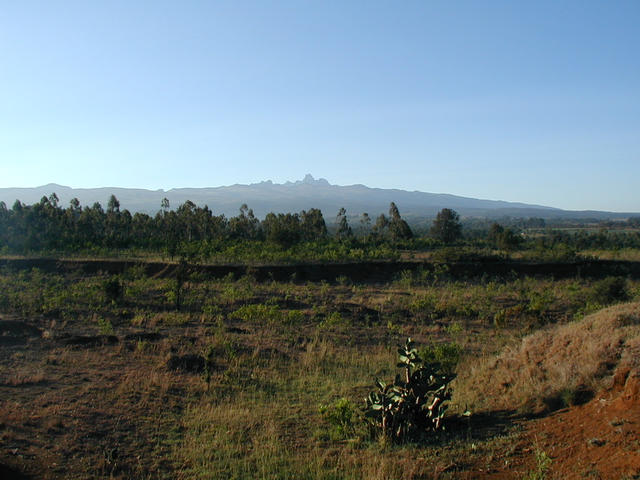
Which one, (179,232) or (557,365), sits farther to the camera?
(179,232)

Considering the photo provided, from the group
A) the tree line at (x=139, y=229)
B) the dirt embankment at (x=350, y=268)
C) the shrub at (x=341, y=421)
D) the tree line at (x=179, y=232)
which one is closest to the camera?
the shrub at (x=341, y=421)

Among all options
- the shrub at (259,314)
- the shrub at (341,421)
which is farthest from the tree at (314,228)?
the shrub at (341,421)

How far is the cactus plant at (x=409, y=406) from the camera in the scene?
614 cm

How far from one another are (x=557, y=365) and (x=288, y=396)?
455cm

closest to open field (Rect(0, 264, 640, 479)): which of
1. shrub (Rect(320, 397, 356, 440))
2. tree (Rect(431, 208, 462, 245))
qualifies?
shrub (Rect(320, 397, 356, 440))

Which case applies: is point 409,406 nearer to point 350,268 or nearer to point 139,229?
point 350,268

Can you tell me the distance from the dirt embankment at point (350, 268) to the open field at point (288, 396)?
43.8 ft

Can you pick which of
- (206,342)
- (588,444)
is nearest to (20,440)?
(206,342)

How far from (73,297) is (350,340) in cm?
1268

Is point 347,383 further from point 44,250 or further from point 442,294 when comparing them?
point 44,250

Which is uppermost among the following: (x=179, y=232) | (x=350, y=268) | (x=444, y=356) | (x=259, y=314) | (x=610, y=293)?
(x=179, y=232)

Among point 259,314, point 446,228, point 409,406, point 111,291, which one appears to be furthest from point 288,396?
point 446,228

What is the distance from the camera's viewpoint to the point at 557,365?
285 inches

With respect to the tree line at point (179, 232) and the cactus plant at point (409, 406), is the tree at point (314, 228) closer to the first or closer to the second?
the tree line at point (179, 232)
